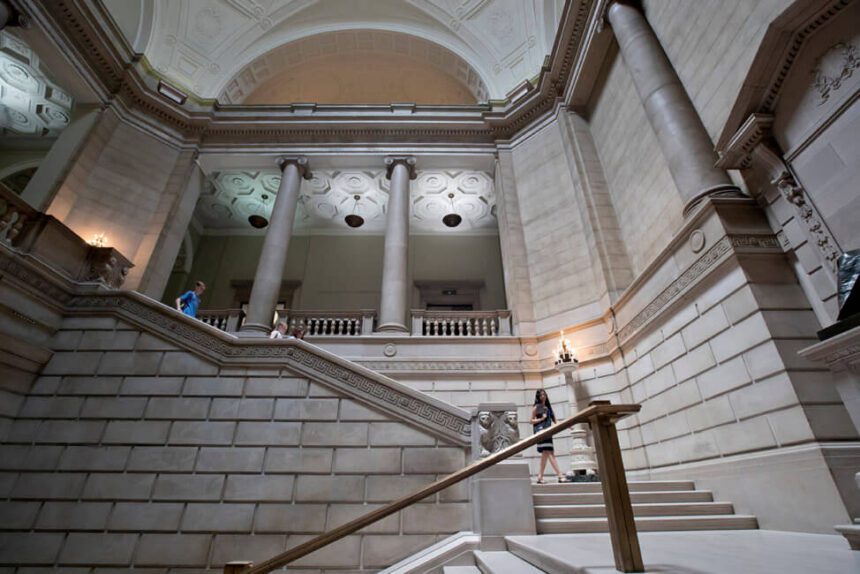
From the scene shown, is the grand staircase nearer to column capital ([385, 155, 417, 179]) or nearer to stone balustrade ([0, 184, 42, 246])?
stone balustrade ([0, 184, 42, 246])

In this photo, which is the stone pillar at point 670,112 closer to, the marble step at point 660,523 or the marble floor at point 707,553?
the marble step at point 660,523

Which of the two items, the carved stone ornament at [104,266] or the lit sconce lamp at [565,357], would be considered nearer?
the carved stone ornament at [104,266]

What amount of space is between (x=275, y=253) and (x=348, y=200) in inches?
199

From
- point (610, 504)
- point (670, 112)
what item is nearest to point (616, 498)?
point (610, 504)

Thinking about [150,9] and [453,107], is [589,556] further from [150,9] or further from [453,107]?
[150,9]

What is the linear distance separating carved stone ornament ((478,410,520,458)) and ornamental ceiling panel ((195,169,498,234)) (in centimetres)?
1072

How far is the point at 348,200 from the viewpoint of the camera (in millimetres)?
15094

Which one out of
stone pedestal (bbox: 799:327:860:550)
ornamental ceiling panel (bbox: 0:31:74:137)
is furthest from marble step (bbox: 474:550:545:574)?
ornamental ceiling panel (bbox: 0:31:74:137)

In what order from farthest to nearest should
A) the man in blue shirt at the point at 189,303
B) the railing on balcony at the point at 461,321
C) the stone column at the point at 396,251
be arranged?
the stone column at the point at 396,251 < the railing on balcony at the point at 461,321 < the man in blue shirt at the point at 189,303

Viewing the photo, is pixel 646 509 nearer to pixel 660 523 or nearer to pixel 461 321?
pixel 660 523

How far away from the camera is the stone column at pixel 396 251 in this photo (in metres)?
10.0

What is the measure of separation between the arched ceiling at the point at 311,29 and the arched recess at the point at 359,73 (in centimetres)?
29

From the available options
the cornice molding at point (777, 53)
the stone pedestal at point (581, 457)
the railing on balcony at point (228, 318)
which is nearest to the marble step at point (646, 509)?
the stone pedestal at point (581, 457)

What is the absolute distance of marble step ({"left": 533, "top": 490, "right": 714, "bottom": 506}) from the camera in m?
4.19
